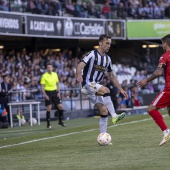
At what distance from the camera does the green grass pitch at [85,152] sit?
403 inches

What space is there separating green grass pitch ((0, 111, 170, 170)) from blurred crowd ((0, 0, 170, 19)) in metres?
14.7

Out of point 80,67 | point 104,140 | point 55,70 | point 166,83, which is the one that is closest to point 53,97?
point 80,67

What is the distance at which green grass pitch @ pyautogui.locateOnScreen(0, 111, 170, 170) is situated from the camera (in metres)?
10.2

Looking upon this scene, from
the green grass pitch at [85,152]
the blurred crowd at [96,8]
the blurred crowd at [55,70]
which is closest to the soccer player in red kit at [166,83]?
the green grass pitch at [85,152]

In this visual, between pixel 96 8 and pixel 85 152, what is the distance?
25.1m

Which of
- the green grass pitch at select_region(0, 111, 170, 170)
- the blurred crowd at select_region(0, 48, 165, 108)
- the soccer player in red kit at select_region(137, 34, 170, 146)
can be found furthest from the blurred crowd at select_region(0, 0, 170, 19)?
the soccer player in red kit at select_region(137, 34, 170, 146)

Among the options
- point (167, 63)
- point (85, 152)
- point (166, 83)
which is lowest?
point (85, 152)

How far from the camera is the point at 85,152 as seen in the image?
1227 cm

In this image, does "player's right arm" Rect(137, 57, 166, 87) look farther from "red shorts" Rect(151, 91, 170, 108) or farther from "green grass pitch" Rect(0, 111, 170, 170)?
"green grass pitch" Rect(0, 111, 170, 170)

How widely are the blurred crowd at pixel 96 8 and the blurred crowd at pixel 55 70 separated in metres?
2.23

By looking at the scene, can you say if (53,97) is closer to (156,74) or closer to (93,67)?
(93,67)

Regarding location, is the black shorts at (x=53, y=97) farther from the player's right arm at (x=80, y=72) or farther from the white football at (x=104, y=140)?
the white football at (x=104, y=140)

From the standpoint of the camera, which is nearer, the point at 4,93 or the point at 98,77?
the point at 98,77

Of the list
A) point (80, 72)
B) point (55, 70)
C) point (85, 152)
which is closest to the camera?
point (85, 152)
